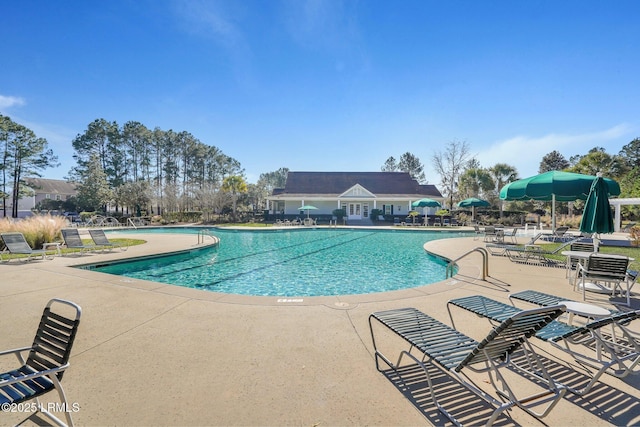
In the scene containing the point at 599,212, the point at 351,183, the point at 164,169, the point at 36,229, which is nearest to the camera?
the point at 599,212

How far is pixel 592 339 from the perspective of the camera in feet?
11.1

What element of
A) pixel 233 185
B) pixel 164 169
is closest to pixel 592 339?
pixel 233 185

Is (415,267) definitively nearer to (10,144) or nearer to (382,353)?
(382,353)

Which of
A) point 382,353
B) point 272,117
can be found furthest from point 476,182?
point 382,353

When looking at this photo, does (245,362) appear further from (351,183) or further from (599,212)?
(351,183)

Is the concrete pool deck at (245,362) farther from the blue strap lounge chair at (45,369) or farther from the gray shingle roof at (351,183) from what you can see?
the gray shingle roof at (351,183)

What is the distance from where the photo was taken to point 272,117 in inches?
952

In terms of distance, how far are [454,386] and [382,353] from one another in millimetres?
820

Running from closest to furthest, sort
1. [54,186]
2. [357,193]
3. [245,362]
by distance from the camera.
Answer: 1. [245,362]
2. [357,193]
3. [54,186]

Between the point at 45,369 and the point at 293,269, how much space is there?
8.12 meters

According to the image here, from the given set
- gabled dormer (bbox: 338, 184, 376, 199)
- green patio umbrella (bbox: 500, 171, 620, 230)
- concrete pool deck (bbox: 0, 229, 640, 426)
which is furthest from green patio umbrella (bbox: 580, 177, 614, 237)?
gabled dormer (bbox: 338, 184, 376, 199)

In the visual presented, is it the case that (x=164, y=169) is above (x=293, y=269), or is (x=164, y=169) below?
above

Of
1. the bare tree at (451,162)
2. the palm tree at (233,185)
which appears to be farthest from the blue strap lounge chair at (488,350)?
the bare tree at (451,162)

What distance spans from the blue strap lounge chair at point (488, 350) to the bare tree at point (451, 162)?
38.4 m
